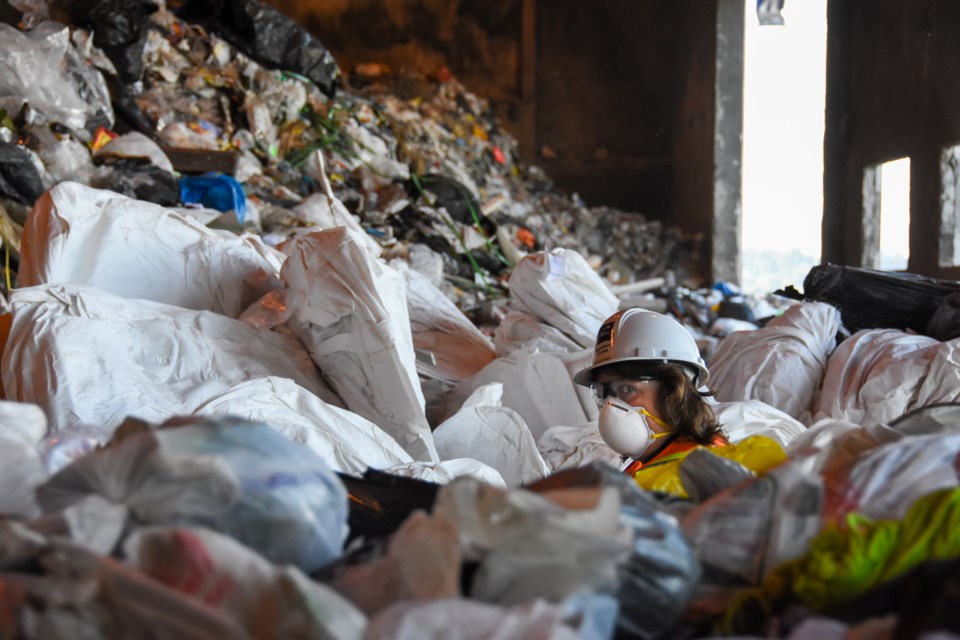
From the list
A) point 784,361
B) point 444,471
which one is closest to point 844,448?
point 444,471

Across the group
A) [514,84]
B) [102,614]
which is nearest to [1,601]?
[102,614]

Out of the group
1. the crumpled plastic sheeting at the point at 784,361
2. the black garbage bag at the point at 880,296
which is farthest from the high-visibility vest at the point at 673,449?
the black garbage bag at the point at 880,296

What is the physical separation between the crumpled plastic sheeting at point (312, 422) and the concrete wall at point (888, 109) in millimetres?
4799

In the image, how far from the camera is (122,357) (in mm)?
2553

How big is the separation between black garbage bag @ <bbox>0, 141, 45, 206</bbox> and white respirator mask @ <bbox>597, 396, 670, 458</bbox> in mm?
3305

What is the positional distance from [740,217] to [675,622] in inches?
393

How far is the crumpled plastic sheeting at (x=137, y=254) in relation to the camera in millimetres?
3029

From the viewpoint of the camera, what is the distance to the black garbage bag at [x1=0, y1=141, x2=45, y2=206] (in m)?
4.52

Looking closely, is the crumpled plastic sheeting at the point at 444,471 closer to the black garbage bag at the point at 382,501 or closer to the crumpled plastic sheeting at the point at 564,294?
the black garbage bag at the point at 382,501

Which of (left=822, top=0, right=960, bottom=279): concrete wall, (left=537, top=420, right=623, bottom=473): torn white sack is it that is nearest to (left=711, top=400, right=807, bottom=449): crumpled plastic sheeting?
(left=537, top=420, right=623, bottom=473): torn white sack

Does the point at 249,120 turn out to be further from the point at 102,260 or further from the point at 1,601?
the point at 1,601

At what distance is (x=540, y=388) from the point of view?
135 inches

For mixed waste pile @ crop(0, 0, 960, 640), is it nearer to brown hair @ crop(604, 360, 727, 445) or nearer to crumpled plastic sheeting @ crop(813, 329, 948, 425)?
crumpled plastic sheeting @ crop(813, 329, 948, 425)

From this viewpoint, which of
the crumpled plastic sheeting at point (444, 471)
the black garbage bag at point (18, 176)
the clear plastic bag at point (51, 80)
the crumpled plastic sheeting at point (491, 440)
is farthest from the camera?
the clear plastic bag at point (51, 80)
